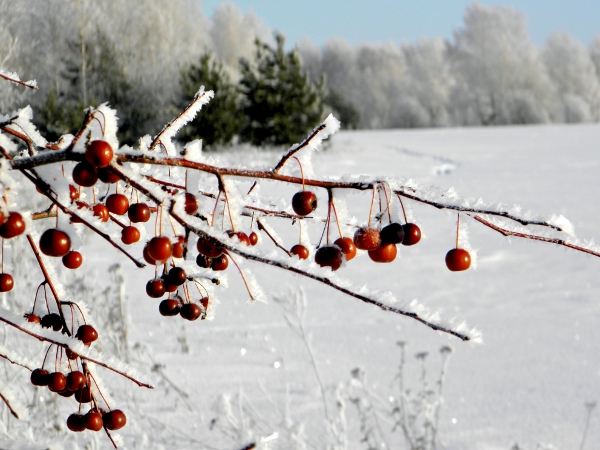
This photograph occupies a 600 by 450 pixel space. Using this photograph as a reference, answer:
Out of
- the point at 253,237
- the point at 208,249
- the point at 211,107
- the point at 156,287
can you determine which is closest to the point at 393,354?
the point at 253,237

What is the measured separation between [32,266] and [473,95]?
32471mm

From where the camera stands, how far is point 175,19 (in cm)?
975

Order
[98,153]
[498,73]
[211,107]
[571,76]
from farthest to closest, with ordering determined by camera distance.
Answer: [571,76]
[498,73]
[211,107]
[98,153]

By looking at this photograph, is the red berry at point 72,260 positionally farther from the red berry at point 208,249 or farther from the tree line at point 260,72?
the tree line at point 260,72

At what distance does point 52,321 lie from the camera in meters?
0.90

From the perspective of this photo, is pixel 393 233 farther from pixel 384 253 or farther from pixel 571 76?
pixel 571 76

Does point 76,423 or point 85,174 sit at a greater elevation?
point 85,174

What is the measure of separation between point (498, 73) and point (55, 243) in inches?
1372

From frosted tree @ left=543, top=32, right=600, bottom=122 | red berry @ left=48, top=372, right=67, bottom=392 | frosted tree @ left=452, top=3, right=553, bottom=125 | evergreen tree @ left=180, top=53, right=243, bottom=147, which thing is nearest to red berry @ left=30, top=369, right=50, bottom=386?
red berry @ left=48, top=372, right=67, bottom=392

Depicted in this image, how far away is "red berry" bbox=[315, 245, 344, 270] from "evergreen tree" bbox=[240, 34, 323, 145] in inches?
568

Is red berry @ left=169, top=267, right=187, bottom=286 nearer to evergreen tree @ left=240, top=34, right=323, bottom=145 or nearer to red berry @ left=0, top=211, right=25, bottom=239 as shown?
red berry @ left=0, top=211, right=25, bottom=239

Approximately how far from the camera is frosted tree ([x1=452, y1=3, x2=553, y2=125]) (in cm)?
3062

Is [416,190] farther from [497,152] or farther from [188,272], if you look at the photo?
[497,152]

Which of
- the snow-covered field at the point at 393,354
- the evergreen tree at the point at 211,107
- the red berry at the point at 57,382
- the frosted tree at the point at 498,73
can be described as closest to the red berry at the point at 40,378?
the red berry at the point at 57,382
